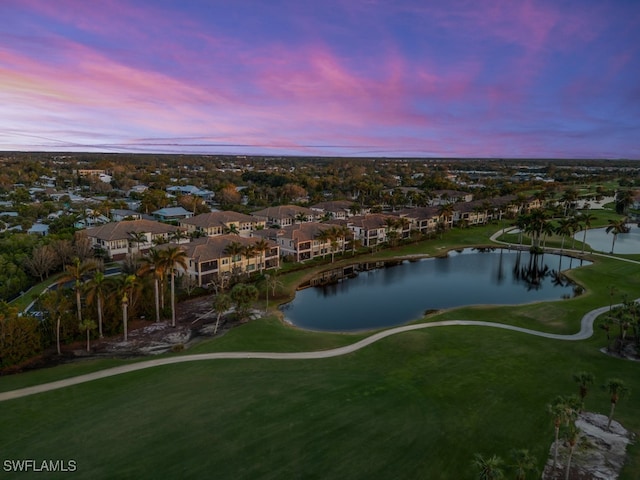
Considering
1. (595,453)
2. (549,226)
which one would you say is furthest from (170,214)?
(595,453)

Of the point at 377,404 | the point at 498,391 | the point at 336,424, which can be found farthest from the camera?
the point at 498,391

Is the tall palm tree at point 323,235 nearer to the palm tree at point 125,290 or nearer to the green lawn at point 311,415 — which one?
the palm tree at point 125,290

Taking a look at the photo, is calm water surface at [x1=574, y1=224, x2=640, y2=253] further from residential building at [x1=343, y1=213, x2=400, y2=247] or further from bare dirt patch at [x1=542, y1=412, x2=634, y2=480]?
bare dirt patch at [x1=542, y1=412, x2=634, y2=480]

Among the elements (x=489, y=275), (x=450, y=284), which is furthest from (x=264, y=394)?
(x=489, y=275)

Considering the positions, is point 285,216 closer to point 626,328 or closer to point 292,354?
point 292,354

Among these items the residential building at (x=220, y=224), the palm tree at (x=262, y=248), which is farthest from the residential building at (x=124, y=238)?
the palm tree at (x=262, y=248)

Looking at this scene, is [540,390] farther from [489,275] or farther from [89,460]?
[489,275]
